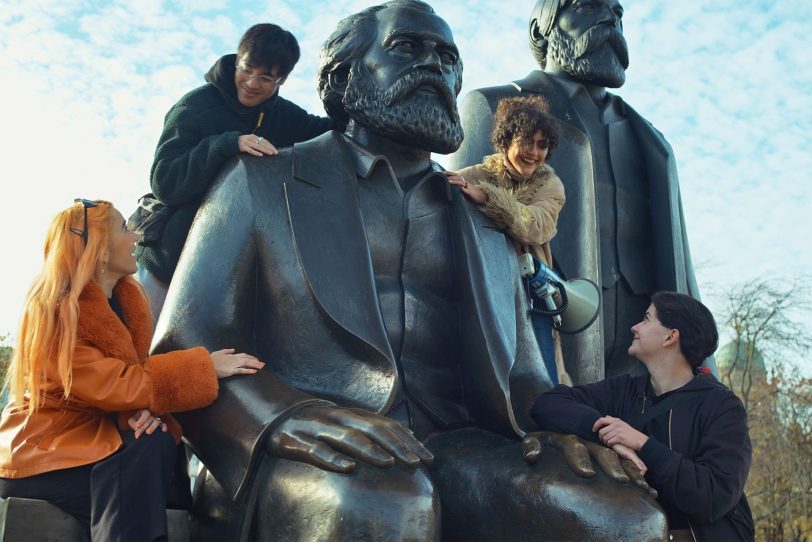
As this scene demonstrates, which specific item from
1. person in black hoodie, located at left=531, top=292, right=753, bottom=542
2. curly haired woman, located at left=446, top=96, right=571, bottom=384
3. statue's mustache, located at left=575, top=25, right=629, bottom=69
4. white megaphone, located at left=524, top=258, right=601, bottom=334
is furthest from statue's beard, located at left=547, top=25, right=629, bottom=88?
person in black hoodie, located at left=531, top=292, right=753, bottom=542

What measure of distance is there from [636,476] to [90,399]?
158cm

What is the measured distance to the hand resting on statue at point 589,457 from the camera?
10.4ft

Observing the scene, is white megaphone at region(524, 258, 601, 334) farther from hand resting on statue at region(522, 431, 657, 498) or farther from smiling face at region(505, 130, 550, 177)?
hand resting on statue at region(522, 431, 657, 498)

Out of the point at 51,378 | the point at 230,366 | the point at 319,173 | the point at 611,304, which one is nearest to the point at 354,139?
the point at 319,173

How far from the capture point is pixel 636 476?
3.18 m

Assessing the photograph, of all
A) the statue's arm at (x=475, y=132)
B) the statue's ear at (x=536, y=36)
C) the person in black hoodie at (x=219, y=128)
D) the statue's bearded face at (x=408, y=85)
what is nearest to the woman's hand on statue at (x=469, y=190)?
the statue's bearded face at (x=408, y=85)

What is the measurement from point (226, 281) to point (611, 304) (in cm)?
292

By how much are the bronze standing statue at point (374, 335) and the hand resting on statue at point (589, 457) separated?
0.03 metres

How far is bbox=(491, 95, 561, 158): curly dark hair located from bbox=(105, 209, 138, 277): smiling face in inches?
78.5

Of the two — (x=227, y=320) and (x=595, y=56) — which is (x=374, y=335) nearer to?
(x=227, y=320)

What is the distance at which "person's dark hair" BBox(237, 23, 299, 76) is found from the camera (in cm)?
420

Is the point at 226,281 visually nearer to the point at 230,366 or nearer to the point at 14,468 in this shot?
the point at 230,366

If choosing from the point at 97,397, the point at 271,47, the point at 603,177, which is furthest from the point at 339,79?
the point at 603,177

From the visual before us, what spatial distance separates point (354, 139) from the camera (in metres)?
4.10
